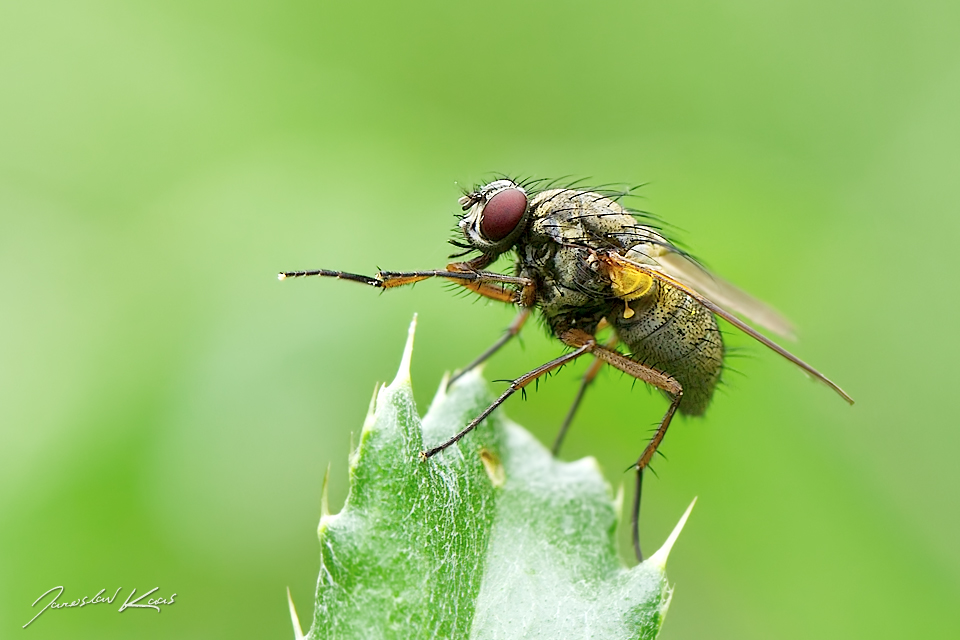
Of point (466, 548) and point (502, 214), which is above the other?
point (502, 214)

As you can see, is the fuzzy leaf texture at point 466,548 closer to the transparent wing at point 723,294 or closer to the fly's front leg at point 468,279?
the fly's front leg at point 468,279

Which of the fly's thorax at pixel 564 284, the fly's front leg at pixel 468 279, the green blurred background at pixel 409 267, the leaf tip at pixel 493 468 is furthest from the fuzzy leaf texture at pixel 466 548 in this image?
the green blurred background at pixel 409 267

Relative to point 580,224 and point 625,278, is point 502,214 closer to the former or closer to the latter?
point 580,224

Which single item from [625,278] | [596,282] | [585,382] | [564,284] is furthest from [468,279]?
[585,382]

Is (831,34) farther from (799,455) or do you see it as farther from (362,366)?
(362,366)

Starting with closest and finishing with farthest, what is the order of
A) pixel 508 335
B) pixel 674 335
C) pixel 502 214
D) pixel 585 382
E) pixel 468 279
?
1. pixel 468 279
2. pixel 502 214
3. pixel 674 335
4. pixel 508 335
5. pixel 585 382

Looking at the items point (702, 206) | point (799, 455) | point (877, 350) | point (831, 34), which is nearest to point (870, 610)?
point (799, 455)
